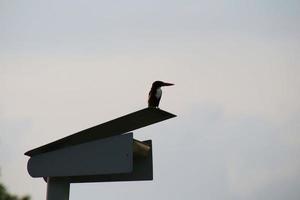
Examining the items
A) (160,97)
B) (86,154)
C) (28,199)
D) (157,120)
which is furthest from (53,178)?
(28,199)

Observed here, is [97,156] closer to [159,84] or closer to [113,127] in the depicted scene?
[113,127]

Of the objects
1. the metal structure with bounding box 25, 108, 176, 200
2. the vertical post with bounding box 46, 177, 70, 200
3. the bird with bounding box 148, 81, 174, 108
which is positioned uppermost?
the bird with bounding box 148, 81, 174, 108

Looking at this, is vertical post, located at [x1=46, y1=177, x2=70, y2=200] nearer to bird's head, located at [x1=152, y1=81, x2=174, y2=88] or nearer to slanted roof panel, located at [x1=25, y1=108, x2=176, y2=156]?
slanted roof panel, located at [x1=25, y1=108, x2=176, y2=156]

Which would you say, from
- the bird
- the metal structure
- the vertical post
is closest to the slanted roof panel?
the metal structure

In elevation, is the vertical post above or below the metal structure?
below

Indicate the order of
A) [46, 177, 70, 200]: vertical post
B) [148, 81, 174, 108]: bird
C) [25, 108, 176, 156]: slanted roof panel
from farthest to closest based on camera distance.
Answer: [148, 81, 174, 108]: bird < [46, 177, 70, 200]: vertical post < [25, 108, 176, 156]: slanted roof panel

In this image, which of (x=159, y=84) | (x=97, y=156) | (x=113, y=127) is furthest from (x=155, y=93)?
(x=97, y=156)

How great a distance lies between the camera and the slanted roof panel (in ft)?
12.6

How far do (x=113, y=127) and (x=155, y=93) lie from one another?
1460 mm

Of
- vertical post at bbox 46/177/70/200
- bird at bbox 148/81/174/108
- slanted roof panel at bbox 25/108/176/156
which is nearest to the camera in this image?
slanted roof panel at bbox 25/108/176/156

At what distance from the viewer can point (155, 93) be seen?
548 centimetres

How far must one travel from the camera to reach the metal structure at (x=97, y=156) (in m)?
3.87

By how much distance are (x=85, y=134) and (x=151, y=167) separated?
66cm

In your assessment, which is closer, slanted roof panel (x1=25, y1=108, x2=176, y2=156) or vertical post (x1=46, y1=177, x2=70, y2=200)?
slanted roof panel (x1=25, y1=108, x2=176, y2=156)
